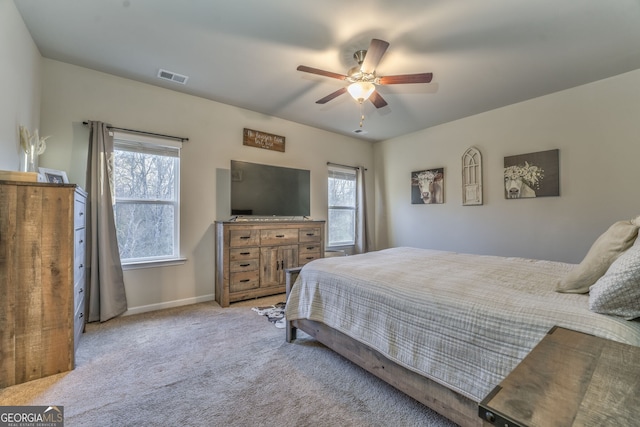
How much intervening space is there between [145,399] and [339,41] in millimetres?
3045

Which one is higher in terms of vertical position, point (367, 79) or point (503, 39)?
point (503, 39)

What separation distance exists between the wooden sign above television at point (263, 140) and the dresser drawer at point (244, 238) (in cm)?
136

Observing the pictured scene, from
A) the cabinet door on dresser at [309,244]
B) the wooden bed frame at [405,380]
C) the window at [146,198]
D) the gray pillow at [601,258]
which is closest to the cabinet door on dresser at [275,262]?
the cabinet door on dresser at [309,244]

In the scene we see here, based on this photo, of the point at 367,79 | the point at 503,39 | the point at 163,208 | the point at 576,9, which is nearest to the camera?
the point at 576,9

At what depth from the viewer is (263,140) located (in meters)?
4.14

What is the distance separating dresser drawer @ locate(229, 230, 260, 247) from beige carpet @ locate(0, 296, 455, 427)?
1162mm

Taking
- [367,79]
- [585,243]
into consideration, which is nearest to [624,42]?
[585,243]

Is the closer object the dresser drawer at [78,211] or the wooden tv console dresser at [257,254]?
the dresser drawer at [78,211]

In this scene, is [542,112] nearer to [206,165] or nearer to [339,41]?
[339,41]

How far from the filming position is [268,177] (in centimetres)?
404

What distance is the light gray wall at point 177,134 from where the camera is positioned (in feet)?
9.24

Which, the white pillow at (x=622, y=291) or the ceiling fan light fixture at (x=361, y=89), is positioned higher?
the ceiling fan light fixture at (x=361, y=89)

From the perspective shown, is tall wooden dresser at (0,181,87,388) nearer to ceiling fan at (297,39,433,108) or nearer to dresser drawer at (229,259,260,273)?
dresser drawer at (229,259,260,273)

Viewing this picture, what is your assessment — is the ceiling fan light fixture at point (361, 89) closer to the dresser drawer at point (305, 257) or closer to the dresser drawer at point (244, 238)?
the dresser drawer at point (244, 238)
